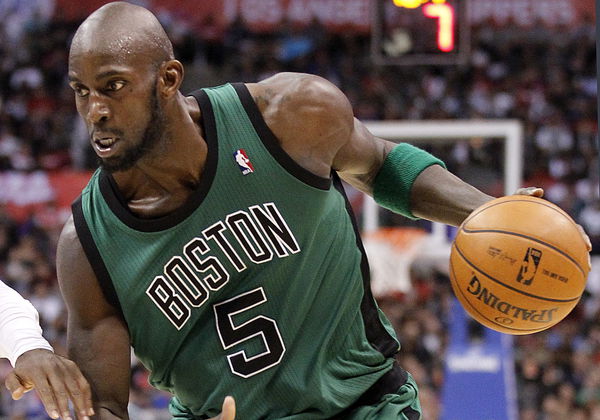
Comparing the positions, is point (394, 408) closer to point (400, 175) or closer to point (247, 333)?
point (247, 333)

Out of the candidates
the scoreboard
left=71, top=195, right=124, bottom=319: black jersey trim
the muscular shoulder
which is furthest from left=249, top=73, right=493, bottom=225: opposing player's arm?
the scoreboard

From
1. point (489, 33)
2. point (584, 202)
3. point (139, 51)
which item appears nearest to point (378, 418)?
point (139, 51)

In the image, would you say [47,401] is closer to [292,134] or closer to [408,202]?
[292,134]

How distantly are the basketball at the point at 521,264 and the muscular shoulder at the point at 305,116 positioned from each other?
481 millimetres

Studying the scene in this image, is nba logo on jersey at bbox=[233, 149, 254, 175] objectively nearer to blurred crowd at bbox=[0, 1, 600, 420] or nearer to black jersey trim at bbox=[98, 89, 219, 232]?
black jersey trim at bbox=[98, 89, 219, 232]

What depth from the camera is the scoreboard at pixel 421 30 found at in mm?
7453

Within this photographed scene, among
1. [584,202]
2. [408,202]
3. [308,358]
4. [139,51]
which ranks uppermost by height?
[139,51]

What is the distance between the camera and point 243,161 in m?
2.92

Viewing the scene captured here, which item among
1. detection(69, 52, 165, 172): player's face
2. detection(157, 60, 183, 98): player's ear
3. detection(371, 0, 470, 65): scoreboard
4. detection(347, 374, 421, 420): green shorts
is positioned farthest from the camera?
detection(371, 0, 470, 65): scoreboard

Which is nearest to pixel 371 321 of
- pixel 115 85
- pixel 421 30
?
pixel 115 85

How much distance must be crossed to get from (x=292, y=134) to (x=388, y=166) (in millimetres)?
491

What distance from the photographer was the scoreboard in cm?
745

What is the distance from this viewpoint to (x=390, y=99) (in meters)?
14.2

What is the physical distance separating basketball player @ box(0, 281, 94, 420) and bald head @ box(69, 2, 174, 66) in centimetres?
81
